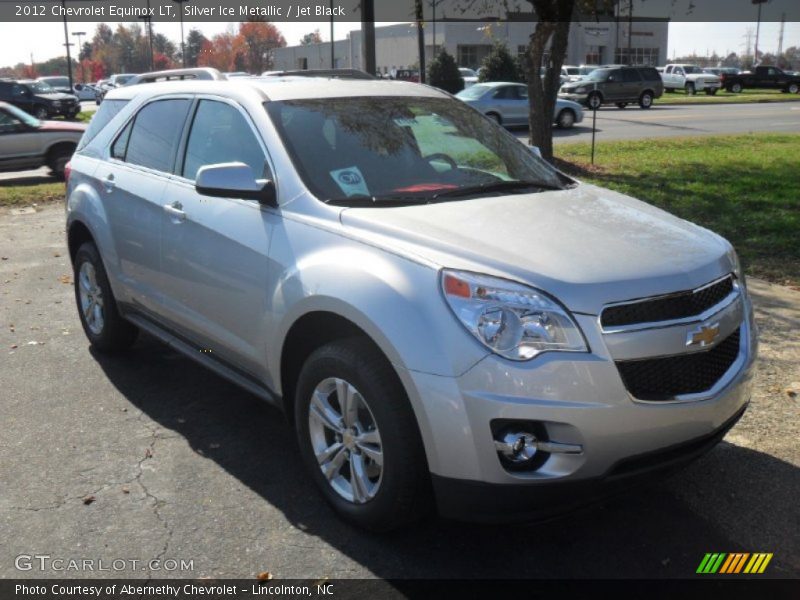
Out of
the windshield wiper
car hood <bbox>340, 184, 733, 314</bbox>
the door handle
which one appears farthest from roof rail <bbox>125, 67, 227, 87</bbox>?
car hood <bbox>340, 184, 733, 314</bbox>

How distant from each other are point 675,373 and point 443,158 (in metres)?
1.88

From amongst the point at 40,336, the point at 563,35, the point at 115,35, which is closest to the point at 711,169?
the point at 563,35

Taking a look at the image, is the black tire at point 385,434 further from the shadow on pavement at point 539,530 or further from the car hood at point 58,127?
the car hood at point 58,127

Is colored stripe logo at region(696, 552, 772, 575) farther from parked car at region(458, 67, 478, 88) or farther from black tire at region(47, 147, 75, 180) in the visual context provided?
parked car at region(458, 67, 478, 88)

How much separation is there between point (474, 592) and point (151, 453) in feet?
6.72

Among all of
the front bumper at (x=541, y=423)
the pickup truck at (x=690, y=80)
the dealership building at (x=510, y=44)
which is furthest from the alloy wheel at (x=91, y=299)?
the dealership building at (x=510, y=44)

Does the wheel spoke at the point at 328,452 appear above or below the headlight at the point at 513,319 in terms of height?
below

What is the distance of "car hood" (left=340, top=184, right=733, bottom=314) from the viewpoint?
3.19 meters

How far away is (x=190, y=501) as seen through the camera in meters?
3.97

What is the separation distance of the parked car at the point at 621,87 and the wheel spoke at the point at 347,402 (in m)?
34.1

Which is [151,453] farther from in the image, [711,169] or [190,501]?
[711,169]

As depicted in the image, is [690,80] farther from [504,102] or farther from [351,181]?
[351,181]

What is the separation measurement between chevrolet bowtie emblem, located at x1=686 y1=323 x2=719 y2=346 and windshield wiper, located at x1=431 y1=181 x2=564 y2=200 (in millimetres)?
1344

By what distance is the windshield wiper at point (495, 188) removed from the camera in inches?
162
